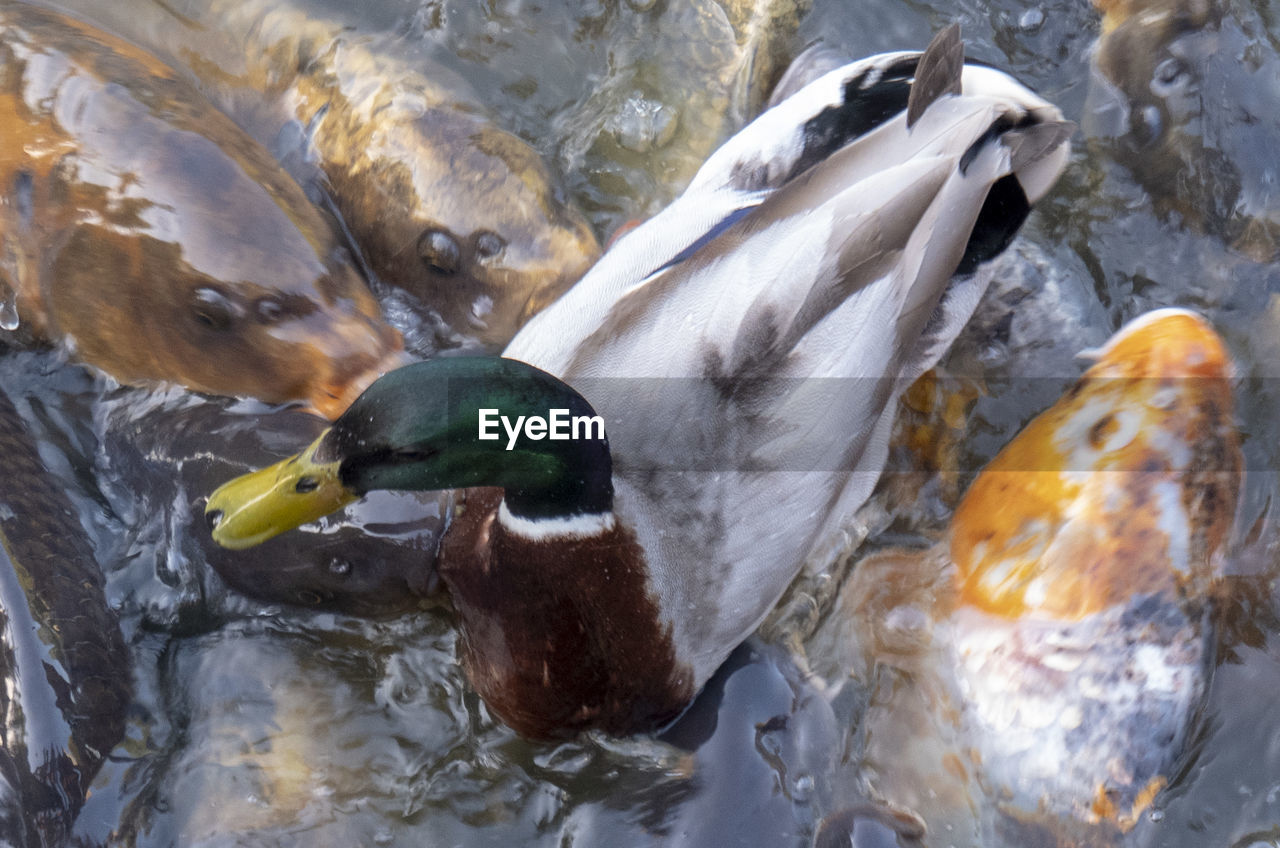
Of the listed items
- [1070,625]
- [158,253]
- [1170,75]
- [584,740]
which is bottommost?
[584,740]

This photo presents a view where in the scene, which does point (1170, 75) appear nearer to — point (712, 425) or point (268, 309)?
point (712, 425)

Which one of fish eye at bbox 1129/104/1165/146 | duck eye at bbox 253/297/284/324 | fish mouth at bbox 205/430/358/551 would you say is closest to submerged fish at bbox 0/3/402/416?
duck eye at bbox 253/297/284/324

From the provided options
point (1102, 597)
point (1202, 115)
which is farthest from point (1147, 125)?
point (1102, 597)

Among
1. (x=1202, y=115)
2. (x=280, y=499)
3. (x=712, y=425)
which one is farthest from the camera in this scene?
(x=1202, y=115)

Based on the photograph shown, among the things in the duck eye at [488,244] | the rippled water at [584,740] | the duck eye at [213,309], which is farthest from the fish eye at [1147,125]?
the duck eye at [213,309]

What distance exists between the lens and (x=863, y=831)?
240cm

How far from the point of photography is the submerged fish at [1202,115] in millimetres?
3301

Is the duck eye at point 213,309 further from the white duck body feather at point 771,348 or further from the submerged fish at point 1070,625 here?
the submerged fish at point 1070,625

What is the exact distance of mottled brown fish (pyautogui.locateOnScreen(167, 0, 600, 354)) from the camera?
3043 mm

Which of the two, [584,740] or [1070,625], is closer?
[1070,625]

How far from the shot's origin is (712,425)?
2346mm

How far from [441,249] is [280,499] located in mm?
1170

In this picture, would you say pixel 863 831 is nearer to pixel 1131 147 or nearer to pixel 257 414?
pixel 257 414

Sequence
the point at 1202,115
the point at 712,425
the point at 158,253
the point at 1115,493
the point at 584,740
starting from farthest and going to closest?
the point at 1202,115
the point at 158,253
the point at 584,740
the point at 1115,493
the point at 712,425
